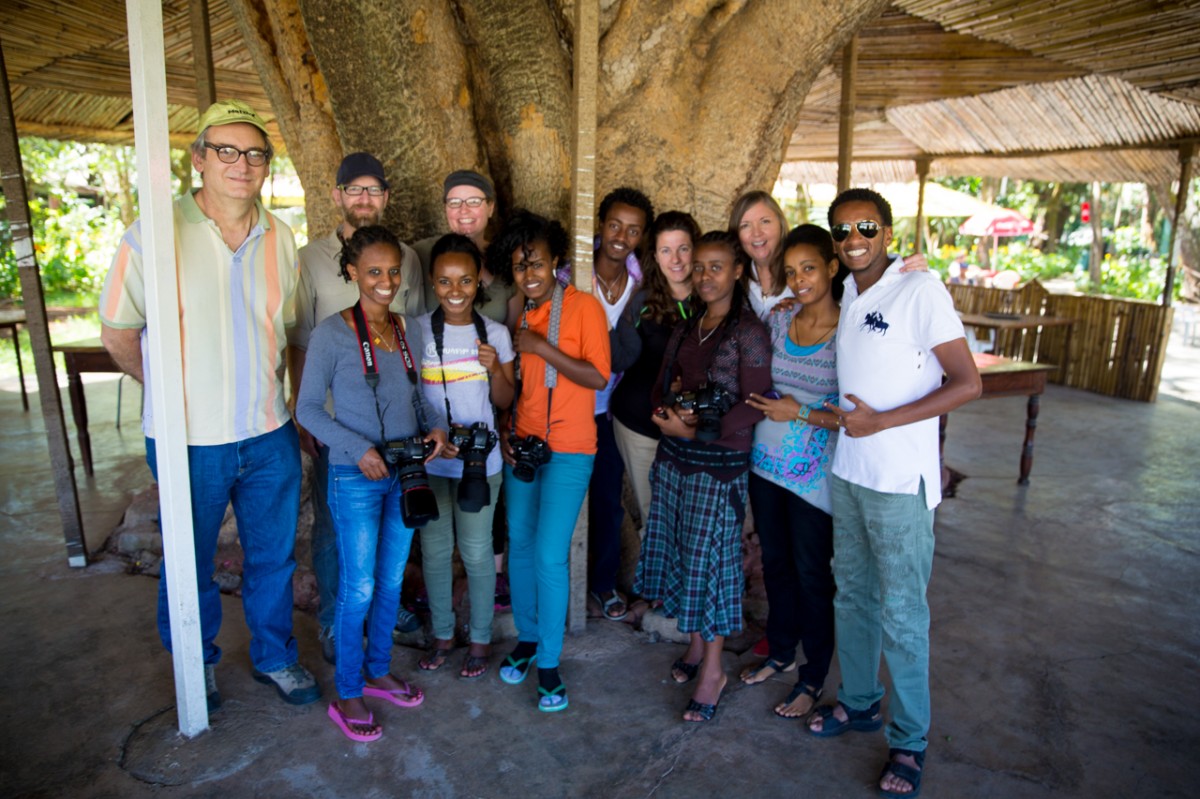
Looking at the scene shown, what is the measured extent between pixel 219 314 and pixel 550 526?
4.32 feet

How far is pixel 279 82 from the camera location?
4270 mm

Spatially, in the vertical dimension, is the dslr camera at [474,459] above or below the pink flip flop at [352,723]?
above

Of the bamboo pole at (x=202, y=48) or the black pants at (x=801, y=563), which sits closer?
the black pants at (x=801, y=563)

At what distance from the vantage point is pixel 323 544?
3049 mm

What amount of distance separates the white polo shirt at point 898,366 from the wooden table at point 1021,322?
254 inches

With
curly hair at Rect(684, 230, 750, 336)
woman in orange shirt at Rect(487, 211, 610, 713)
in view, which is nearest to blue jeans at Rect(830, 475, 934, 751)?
curly hair at Rect(684, 230, 750, 336)

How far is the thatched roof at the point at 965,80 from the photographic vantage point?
213 inches

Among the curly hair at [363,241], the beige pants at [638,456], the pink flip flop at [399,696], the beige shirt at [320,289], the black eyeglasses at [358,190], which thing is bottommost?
the pink flip flop at [399,696]

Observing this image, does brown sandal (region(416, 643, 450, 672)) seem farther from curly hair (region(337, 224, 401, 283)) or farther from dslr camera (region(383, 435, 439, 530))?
curly hair (region(337, 224, 401, 283))

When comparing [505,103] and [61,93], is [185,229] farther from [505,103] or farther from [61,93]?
[61,93]

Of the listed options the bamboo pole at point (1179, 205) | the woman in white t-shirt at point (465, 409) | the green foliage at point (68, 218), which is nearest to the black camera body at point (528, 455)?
the woman in white t-shirt at point (465, 409)

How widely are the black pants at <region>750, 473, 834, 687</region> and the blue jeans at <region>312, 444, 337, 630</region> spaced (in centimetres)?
162

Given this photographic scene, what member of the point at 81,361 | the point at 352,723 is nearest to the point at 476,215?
the point at 352,723

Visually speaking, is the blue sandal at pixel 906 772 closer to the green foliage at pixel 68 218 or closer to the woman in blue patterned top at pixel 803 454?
the woman in blue patterned top at pixel 803 454
